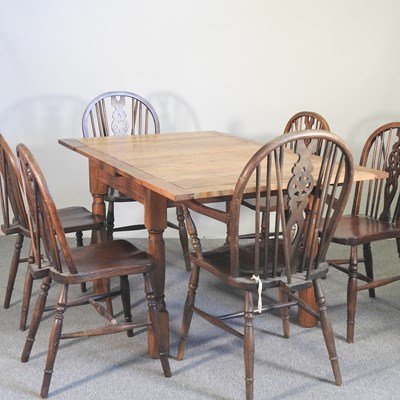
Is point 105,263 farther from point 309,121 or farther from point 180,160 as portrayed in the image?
point 309,121

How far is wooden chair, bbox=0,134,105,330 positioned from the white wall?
103 cm

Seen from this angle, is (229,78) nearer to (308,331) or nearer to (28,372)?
(308,331)

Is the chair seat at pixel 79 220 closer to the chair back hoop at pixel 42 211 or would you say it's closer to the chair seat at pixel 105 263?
the chair seat at pixel 105 263

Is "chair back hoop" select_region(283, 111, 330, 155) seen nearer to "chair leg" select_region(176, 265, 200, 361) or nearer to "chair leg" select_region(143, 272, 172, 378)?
"chair leg" select_region(176, 265, 200, 361)

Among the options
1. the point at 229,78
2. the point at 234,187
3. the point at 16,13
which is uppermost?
the point at 16,13

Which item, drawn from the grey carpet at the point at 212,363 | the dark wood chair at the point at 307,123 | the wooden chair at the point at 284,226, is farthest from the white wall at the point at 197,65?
the wooden chair at the point at 284,226

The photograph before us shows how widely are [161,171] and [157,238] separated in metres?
0.23

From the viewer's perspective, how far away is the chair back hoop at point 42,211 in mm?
1785

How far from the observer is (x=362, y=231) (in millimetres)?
2465

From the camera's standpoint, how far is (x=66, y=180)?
3.69 m

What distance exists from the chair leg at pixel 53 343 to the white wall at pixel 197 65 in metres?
1.82

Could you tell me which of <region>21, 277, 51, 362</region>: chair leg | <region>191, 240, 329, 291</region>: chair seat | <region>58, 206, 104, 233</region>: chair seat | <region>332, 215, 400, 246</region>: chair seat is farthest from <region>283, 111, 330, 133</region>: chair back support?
<region>21, 277, 51, 362</region>: chair leg

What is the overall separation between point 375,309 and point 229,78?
1.68 meters

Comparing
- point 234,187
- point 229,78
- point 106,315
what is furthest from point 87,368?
point 229,78
